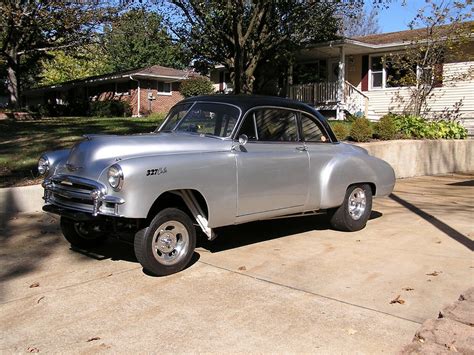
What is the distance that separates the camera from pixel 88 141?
18.1 ft

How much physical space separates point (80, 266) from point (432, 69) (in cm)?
1609

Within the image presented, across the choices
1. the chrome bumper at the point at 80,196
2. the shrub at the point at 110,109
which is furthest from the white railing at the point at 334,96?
the chrome bumper at the point at 80,196

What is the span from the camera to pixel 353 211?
24.8 ft

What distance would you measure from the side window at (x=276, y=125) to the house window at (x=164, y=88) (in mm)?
32074

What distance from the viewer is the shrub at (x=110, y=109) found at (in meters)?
34.2

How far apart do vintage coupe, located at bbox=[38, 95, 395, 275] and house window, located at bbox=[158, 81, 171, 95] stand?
31911mm

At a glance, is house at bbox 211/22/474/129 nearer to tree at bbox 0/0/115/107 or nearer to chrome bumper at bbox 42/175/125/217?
tree at bbox 0/0/115/107

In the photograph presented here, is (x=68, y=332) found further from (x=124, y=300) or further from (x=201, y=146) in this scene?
(x=201, y=146)

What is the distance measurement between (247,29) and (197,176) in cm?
1387

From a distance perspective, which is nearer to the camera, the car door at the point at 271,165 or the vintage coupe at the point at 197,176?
the vintage coupe at the point at 197,176

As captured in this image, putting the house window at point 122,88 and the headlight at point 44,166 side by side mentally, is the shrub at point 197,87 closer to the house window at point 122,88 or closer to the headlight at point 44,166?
the house window at point 122,88

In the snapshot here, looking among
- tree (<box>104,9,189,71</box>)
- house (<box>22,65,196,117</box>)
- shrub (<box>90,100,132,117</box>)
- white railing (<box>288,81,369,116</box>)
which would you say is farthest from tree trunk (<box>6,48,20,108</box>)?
white railing (<box>288,81,369,116</box>)

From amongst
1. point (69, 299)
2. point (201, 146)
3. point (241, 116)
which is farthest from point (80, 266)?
point (241, 116)

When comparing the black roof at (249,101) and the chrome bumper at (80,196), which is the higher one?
the black roof at (249,101)
